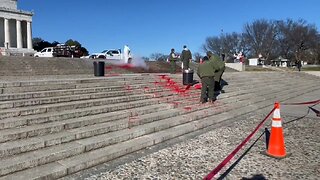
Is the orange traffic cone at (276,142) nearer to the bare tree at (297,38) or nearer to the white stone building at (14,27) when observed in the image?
the white stone building at (14,27)

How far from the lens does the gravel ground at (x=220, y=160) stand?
5172 millimetres

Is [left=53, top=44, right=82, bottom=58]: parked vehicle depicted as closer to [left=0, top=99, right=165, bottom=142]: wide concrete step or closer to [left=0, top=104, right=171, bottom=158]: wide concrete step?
[left=0, top=104, right=171, bottom=158]: wide concrete step

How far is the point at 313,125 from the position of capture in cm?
944

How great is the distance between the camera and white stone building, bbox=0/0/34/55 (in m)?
56.7

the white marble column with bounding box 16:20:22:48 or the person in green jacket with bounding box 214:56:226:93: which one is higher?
the white marble column with bounding box 16:20:22:48

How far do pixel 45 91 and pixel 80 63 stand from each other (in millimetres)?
14240

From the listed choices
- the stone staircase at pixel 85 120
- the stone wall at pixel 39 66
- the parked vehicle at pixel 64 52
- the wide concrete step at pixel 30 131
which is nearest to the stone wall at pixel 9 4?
the parked vehicle at pixel 64 52

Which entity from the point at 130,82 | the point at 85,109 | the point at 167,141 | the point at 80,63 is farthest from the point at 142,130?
the point at 80,63

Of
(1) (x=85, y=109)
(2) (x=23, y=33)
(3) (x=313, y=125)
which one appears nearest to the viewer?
(1) (x=85, y=109)

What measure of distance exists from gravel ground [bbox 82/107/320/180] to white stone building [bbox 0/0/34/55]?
53897 mm

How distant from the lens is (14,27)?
196 ft

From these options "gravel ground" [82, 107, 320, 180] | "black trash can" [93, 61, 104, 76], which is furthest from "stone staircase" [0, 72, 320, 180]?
"black trash can" [93, 61, 104, 76]

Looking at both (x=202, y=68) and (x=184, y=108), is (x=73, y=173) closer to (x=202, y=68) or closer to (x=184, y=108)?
(x=184, y=108)

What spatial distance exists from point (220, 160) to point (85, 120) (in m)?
2.89
